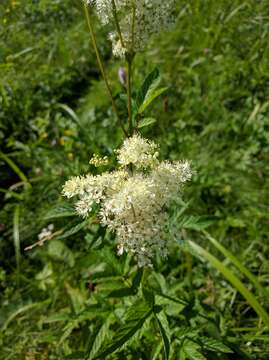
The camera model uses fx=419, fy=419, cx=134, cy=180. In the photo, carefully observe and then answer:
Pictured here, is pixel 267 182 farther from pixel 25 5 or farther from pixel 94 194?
pixel 25 5

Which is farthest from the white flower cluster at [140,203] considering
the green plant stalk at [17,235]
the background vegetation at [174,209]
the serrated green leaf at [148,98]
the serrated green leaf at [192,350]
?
the green plant stalk at [17,235]

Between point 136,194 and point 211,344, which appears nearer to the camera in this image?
point 136,194

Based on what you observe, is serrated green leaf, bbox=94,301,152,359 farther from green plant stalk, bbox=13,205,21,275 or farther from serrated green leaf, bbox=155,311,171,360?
green plant stalk, bbox=13,205,21,275

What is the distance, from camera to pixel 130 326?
6.31ft

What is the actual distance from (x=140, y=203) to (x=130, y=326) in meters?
0.62

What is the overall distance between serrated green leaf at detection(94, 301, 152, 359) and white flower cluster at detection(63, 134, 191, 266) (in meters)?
0.33

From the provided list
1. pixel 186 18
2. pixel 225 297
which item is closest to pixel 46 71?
pixel 186 18

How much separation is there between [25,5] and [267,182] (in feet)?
15.5

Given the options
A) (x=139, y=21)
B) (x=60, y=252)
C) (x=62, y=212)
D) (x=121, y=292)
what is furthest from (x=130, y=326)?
(x=60, y=252)

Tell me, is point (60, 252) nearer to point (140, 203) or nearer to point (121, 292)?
point (121, 292)

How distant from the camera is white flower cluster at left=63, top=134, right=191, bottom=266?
174 centimetres

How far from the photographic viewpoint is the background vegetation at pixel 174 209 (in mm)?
2293

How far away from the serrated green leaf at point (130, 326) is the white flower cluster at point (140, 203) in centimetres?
33

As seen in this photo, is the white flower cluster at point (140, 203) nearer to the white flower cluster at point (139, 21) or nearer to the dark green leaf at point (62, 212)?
the dark green leaf at point (62, 212)
